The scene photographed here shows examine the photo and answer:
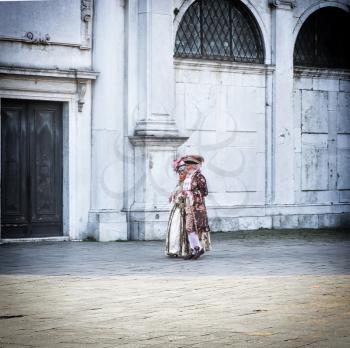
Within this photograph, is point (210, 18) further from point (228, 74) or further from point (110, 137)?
point (110, 137)

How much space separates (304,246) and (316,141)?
18.1ft

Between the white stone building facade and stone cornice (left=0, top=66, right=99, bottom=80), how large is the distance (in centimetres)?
3

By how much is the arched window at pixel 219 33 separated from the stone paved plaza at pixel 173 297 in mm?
5248

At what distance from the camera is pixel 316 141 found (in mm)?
21344

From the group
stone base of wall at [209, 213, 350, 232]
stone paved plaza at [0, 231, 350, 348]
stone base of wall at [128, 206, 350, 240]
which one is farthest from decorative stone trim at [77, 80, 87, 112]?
stone base of wall at [209, 213, 350, 232]

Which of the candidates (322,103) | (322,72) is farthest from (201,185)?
(322,72)

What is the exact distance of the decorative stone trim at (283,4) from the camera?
20359mm

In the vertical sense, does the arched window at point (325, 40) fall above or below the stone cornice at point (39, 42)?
above

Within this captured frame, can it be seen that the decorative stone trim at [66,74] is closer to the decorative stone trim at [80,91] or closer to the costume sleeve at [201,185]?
the decorative stone trim at [80,91]

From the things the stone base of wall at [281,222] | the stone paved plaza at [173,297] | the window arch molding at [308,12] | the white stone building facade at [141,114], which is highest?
the window arch molding at [308,12]

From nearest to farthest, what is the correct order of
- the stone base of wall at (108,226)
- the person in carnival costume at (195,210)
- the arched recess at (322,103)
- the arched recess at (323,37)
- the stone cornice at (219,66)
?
the person in carnival costume at (195,210) → the stone base of wall at (108,226) → the stone cornice at (219,66) → the arched recess at (322,103) → the arched recess at (323,37)

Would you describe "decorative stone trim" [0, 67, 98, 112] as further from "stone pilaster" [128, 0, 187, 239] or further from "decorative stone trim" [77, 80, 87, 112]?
"stone pilaster" [128, 0, 187, 239]

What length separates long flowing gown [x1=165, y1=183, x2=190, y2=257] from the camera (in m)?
14.1

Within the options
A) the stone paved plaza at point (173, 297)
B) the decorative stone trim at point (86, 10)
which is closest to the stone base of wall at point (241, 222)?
the stone paved plaza at point (173, 297)
